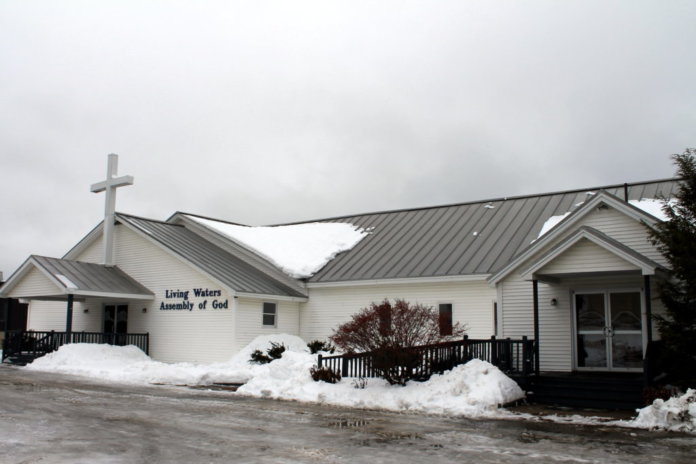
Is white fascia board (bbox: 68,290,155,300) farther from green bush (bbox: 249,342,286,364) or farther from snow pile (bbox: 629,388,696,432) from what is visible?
snow pile (bbox: 629,388,696,432)

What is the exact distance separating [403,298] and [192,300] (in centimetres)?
799

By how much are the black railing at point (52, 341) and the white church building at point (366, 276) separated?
0.25 metres

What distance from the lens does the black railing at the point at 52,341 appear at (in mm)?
26328

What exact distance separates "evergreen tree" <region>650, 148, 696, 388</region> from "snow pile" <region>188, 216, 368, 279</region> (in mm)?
15500

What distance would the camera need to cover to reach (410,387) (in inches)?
623

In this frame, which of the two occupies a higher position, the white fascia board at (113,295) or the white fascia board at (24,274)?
the white fascia board at (24,274)

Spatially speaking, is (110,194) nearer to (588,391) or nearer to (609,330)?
(609,330)

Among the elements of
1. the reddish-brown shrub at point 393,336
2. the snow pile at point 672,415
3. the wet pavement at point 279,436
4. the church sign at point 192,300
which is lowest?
the wet pavement at point 279,436

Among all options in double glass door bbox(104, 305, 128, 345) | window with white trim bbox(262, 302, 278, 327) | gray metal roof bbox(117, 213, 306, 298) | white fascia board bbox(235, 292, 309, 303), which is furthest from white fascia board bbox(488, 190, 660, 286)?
double glass door bbox(104, 305, 128, 345)

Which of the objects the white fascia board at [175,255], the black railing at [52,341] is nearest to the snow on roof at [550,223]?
the white fascia board at [175,255]

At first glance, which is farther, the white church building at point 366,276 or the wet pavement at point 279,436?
the white church building at point 366,276

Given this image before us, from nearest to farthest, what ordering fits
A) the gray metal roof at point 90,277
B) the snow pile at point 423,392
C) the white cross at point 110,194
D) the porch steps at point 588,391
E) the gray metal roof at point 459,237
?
the snow pile at point 423,392
the porch steps at point 588,391
the gray metal roof at point 459,237
the gray metal roof at point 90,277
the white cross at point 110,194

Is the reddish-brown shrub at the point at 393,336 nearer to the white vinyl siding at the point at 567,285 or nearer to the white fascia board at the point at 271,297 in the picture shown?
the white vinyl siding at the point at 567,285

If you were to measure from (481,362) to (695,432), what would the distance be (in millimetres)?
5129
